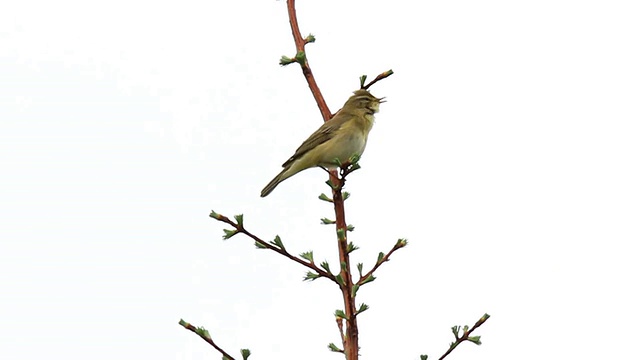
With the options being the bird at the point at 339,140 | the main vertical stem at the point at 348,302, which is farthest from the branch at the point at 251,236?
the bird at the point at 339,140

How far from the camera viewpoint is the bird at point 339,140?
319 inches

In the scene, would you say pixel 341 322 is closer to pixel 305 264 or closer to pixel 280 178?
pixel 305 264

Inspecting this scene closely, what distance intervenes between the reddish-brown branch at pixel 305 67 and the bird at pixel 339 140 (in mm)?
2465

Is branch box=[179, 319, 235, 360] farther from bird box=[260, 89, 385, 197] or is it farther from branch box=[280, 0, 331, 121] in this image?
bird box=[260, 89, 385, 197]

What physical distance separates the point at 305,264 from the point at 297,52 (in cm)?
143

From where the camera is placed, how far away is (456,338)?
177 inches

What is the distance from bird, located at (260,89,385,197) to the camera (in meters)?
8.09

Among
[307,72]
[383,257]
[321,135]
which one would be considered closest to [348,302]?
[383,257]

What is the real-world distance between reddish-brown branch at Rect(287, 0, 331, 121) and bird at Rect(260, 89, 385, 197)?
2465 mm

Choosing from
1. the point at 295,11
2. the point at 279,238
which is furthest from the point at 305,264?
the point at 295,11

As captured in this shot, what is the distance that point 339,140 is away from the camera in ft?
27.2

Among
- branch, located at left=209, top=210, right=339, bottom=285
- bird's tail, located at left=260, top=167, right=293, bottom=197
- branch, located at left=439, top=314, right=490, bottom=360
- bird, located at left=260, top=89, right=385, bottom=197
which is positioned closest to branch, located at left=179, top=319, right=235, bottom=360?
branch, located at left=209, top=210, right=339, bottom=285

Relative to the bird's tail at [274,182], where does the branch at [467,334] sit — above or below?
below

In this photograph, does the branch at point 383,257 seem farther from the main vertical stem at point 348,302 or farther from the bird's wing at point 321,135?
the bird's wing at point 321,135
